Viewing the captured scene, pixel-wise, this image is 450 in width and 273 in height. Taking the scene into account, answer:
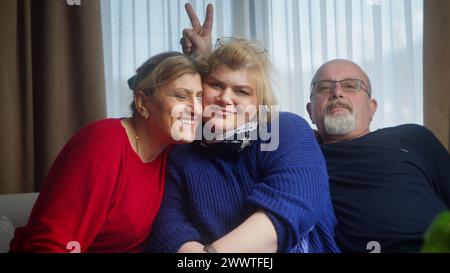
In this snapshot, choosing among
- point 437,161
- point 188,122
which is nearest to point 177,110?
point 188,122

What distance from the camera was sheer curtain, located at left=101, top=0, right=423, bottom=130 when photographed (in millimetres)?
1101

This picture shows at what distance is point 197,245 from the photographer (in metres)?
1.03

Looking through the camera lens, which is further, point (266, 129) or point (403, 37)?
point (403, 37)

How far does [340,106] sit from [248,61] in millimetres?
274

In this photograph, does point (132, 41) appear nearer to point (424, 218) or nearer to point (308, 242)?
point (308, 242)

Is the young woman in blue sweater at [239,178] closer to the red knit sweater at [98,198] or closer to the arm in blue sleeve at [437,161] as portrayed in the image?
the red knit sweater at [98,198]

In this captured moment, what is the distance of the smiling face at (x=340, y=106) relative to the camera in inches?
44.7

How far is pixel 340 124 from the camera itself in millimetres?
1162

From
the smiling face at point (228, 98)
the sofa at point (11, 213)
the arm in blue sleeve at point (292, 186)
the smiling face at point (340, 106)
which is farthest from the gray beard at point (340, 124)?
the sofa at point (11, 213)

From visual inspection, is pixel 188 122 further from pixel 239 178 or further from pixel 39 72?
pixel 39 72

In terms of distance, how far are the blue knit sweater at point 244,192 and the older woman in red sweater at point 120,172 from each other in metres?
0.04

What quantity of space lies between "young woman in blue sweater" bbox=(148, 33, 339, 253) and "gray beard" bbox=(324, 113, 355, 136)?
95 millimetres
